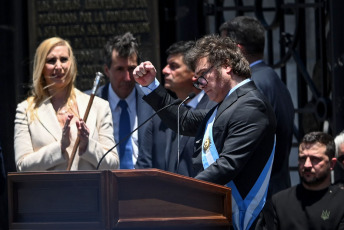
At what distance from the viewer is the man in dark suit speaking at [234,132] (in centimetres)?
428

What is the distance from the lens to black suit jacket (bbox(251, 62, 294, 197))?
5.59 metres

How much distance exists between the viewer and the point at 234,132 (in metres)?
4.34

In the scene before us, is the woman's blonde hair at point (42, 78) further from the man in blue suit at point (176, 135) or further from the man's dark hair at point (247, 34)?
the man's dark hair at point (247, 34)

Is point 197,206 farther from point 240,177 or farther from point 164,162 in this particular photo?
point 164,162

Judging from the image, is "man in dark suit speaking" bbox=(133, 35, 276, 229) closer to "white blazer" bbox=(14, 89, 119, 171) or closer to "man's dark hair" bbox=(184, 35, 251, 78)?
"man's dark hair" bbox=(184, 35, 251, 78)

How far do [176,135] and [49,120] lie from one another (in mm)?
872

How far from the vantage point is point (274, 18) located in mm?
7105

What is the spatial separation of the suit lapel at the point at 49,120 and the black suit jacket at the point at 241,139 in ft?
4.71

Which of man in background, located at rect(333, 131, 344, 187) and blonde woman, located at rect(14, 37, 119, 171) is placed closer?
blonde woman, located at rect(14, 37, 119, 171)

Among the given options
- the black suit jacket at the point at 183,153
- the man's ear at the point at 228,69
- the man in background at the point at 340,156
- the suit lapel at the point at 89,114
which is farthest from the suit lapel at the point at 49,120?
the man in background at the point at 340,156

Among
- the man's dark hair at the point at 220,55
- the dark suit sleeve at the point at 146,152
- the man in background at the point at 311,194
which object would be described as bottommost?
the man in background at the point at 311,194

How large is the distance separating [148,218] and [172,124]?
56.8 inches

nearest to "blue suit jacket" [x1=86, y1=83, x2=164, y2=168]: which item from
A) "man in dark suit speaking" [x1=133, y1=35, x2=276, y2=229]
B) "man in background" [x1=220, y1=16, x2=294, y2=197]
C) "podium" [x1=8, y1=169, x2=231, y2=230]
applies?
"man in background" [x1=220, y1=16, x2=294, y2=197]

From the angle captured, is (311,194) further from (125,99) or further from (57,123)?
(57,123)
